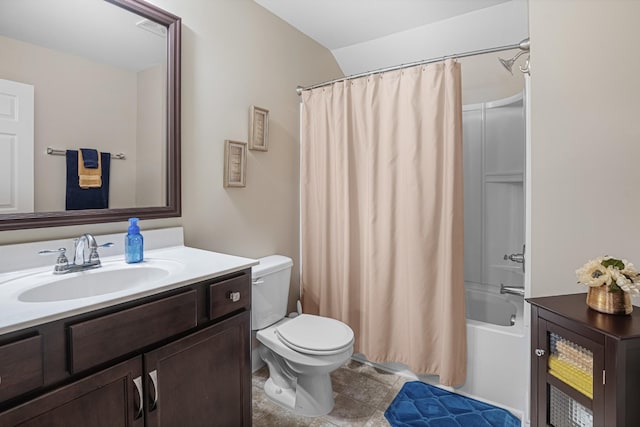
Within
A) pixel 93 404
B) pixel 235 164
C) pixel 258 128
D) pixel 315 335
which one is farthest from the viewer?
pixel 258 128

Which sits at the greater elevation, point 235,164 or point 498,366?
point 235,164

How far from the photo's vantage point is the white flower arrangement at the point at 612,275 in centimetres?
110

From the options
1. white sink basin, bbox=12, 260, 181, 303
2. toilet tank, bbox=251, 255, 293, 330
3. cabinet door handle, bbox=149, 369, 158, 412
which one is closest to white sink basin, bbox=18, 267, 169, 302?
white sink basin, bbox=12, 260, 181, 303

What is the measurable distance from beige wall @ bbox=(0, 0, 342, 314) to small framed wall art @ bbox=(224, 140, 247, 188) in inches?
1.6

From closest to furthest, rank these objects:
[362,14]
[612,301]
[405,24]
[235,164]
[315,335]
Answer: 1. [612,301]
2. [315,335]
3. [235,164]
4. [362,14]
5. [405,24]

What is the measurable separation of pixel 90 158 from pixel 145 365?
900 mm

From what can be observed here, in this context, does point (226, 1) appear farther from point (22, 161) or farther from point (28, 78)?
point (22, 161)

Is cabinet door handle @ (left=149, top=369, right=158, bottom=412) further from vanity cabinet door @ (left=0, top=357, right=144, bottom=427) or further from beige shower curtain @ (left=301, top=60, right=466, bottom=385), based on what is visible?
beige shower curtain @ (left=301, top=60, right=466, bottom=385)

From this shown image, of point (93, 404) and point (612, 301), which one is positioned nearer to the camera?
point (93, 404)

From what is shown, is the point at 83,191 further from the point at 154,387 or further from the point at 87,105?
the point at 154,387

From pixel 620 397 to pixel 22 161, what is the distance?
6.97 feet

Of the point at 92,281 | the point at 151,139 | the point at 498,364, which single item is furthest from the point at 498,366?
the point at 151,139

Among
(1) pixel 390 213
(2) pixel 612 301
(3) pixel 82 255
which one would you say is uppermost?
(1) pixel 390 213

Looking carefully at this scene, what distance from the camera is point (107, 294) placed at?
1.01 m
